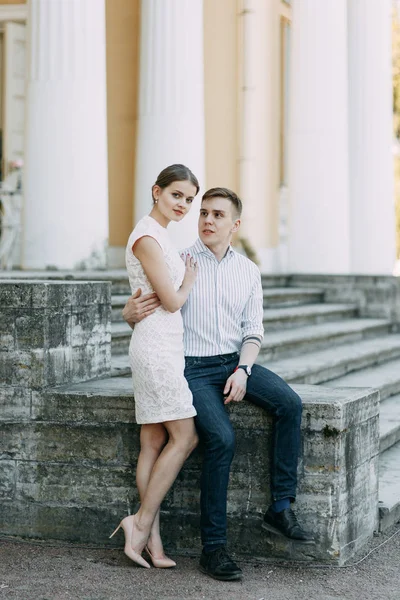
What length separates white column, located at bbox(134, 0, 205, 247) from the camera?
9.27m

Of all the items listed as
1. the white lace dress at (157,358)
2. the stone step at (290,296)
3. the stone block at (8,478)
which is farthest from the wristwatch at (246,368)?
the stone step at (290,296)

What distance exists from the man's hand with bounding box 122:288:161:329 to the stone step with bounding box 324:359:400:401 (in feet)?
10.6

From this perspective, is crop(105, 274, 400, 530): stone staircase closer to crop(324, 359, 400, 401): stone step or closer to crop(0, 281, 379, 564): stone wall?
crop(324, 359, 400, 401): stone step

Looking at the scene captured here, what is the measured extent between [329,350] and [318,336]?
0.17 meters

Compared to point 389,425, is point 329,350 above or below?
above

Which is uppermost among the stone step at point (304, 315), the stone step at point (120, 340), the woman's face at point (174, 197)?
the woman's face at point (174, 197)

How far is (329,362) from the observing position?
746cm

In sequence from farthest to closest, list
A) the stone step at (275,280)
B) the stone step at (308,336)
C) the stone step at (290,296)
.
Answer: the stone step at (275,280), the stone step at (290,296), the stone step at (308,336)

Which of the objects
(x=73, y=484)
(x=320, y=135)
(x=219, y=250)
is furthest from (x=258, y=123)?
(x=73, y=484)

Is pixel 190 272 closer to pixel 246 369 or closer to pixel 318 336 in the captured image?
pixel 246 369

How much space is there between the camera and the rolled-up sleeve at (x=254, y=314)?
4.59 m

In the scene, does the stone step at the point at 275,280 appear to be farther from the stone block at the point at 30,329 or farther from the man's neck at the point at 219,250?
the stone block at the point at 30,329

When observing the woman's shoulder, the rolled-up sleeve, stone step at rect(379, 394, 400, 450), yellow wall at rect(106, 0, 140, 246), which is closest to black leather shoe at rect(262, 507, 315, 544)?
the rolled-up sleeve

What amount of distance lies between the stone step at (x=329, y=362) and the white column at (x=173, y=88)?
1.97 metres
